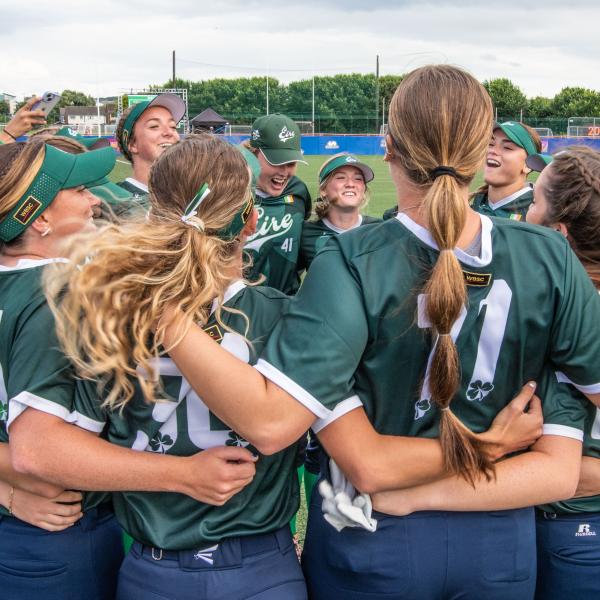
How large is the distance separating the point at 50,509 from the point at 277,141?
10.8 feet

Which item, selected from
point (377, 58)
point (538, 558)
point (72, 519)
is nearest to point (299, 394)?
point (72, 519)

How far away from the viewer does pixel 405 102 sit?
170 centimetres

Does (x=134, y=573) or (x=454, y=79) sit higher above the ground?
(x=454, y=79)

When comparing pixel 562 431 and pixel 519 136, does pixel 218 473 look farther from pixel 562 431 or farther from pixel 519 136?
pixel 519 136

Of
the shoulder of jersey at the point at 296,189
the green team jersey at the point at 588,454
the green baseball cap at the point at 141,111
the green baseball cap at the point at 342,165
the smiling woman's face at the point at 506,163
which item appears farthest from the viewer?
the smiling woman's face at the point at 506,163

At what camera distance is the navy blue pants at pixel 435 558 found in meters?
1.80

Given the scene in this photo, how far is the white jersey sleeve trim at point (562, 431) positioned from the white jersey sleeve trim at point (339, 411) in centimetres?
54

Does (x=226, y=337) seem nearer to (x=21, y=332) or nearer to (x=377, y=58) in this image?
(x=21, y=332)

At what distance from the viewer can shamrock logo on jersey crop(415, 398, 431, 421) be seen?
5.98 ft

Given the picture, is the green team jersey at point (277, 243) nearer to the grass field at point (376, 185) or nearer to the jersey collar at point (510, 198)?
the jersey collar at point (510, 198)

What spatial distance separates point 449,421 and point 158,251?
0.84 meters

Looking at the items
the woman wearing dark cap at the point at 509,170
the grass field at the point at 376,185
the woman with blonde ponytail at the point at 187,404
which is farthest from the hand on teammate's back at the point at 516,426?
the grass field at the point at 376,185

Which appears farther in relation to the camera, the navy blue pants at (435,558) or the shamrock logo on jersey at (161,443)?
the shamrock logo on jersey at (161,443)

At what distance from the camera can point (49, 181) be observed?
2.24 metres
